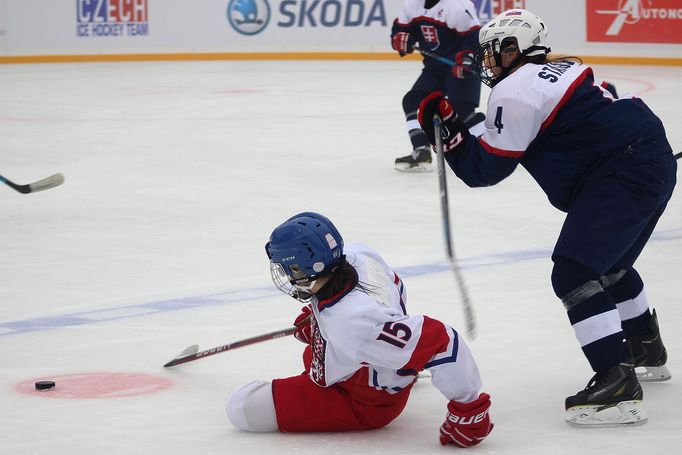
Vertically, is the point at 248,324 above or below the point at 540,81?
below

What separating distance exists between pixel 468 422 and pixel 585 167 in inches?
27.6

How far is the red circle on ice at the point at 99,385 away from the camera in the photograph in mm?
3348

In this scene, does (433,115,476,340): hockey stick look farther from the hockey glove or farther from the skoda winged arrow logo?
the skoda winged arrow logo

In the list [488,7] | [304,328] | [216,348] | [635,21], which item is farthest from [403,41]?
[488,7]

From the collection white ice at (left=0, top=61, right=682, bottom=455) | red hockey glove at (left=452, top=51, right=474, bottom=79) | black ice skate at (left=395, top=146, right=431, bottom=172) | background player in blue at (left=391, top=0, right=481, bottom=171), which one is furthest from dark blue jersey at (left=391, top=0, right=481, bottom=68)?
white ice at (left=0, top=61, right=682, bottom=455)

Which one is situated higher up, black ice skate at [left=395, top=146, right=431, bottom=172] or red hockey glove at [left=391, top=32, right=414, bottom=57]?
red hockey glove at [left=391, top=32, right=414, bottom=57]

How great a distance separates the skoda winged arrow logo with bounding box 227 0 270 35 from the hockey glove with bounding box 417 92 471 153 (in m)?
11.9

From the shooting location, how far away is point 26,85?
12539mm

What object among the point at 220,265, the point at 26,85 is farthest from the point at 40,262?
the point at 26,85

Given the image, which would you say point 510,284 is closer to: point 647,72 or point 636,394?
point 636,394

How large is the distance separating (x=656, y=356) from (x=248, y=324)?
4.34 ft

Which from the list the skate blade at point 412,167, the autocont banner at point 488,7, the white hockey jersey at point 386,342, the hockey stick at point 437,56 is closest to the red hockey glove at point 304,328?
the white hockey jersey at point 386,342

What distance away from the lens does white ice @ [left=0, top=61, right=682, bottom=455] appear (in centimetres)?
305

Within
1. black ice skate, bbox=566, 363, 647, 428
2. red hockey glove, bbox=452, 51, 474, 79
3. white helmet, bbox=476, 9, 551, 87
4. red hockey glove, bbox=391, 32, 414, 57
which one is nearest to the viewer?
black ice skate, bbox=566, 363, 647, 428
